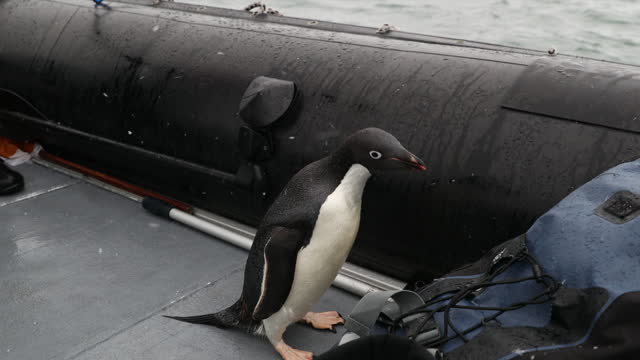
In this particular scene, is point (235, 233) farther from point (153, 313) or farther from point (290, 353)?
point (290, 353)

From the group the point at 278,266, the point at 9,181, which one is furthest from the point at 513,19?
the point at 278,266

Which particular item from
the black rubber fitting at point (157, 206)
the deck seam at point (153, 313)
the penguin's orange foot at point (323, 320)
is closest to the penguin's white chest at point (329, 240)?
the penguin's orange foot at point (323, 320)

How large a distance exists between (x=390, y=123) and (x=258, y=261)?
0.45 metres

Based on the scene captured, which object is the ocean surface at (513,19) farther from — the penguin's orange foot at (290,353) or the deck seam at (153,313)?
the penguin's orange foot at (290,353)

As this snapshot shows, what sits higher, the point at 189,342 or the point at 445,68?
the point at 445,68

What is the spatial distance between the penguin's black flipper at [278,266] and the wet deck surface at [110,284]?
163mm

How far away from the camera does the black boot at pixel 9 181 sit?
7.00ft

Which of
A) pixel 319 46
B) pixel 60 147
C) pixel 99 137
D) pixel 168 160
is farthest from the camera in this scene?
pixel 60 147

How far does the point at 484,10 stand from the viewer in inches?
202

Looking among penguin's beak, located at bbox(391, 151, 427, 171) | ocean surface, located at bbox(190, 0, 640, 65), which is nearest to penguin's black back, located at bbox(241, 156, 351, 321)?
penguin's beak, located at bbox(391, 151, 427, 171)

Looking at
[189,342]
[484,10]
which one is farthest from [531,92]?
[484,10]

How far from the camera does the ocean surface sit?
4602 millimetres

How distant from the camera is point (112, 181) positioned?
2.22 m

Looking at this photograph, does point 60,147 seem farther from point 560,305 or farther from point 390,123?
point 560,305
